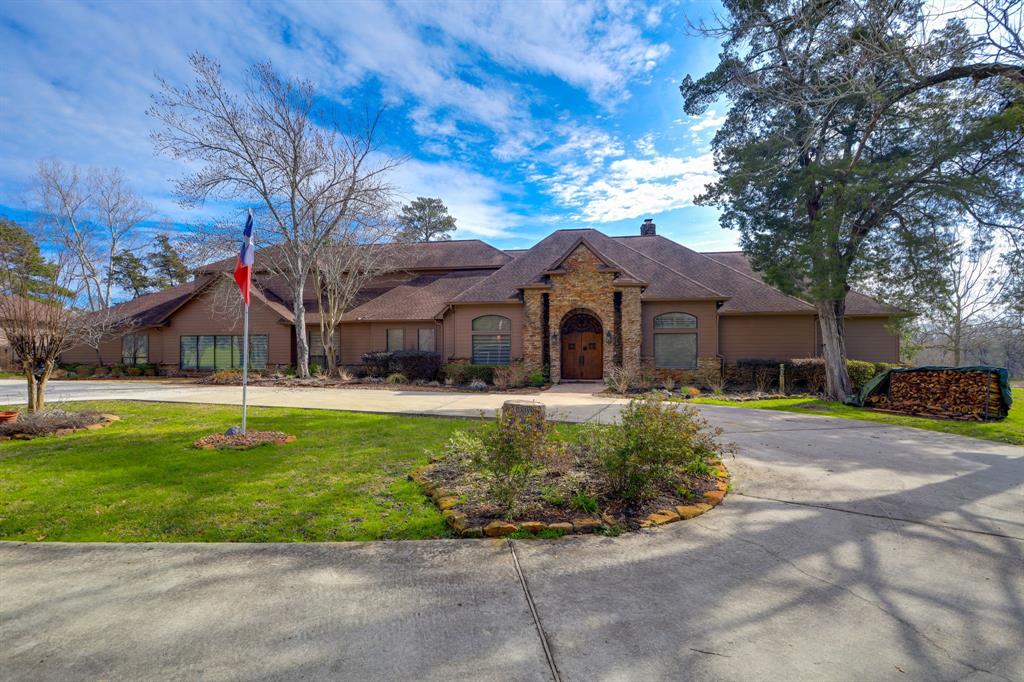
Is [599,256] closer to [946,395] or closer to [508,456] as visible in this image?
[946,395]

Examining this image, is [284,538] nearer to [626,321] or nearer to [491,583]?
[491,583]

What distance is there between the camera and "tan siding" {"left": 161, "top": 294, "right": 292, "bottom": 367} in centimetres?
A: 2330

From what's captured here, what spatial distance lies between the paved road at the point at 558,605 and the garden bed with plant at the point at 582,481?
285 millimetres

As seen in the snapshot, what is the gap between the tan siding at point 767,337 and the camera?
746 inches

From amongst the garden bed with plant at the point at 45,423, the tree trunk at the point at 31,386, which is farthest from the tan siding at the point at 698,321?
the tree trunk at the point at 31,386

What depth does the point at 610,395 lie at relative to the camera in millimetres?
14594

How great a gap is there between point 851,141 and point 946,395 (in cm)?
781

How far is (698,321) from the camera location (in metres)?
18.9

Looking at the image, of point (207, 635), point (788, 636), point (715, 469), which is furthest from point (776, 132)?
point (207, 635)

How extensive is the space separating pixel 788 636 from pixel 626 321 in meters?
16.0

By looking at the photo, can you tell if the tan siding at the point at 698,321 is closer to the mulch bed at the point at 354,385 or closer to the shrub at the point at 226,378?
the mulch bed at the point at 354,385

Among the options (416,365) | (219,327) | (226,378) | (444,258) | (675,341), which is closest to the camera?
(226,378)

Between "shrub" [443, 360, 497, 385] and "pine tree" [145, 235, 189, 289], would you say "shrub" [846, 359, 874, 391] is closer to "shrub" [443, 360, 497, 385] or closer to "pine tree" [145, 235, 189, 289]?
"shrub" [443, 360, 497, 385]

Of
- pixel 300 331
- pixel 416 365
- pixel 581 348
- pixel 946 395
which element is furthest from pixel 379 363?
pixel 946 395
